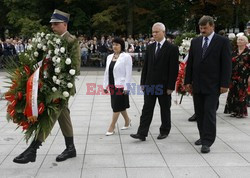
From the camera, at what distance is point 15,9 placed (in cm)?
2989

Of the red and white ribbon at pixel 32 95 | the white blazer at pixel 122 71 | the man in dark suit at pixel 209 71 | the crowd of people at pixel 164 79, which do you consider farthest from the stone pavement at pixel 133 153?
the white blazer at pixel 122 71

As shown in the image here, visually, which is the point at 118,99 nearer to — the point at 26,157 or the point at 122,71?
the point at 122,71

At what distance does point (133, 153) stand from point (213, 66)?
5.59 feet

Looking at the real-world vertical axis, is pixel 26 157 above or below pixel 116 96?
below

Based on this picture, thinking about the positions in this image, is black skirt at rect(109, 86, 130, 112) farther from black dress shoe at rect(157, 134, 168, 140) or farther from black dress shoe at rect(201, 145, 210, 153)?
black dress shoe at rect(201, 145, 210, 153)

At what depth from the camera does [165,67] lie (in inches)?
230

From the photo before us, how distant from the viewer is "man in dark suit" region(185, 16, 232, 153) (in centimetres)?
526

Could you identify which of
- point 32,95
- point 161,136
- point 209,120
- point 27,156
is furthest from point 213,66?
point 27,156

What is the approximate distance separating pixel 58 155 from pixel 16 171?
73cm

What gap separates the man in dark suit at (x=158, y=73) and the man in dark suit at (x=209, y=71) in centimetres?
42

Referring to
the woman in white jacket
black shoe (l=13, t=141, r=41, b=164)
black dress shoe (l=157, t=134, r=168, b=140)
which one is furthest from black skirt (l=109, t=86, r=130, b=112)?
black shoe (l=13, t=141, r=41, b=164)

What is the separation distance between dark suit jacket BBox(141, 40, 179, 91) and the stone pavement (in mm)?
980

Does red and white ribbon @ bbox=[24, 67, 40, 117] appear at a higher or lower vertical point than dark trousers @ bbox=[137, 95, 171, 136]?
higher

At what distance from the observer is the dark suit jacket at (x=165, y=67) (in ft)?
19.0
